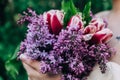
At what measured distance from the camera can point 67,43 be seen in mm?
2713

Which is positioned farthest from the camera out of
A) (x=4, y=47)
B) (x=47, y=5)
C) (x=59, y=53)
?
(x=47, y=5)

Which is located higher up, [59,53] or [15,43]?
[15,43]

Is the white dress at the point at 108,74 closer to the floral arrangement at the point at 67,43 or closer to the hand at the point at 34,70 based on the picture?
the floral arrangement at the point at 67,43

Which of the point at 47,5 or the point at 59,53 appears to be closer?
the point at 59,53

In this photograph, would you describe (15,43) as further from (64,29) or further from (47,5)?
(64,29)

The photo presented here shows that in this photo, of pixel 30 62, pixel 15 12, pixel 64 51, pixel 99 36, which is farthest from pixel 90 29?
pixel 15 12

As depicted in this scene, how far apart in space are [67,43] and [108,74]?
0.25m

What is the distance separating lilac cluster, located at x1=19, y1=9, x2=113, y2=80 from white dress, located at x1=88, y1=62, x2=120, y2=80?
23 millimetres

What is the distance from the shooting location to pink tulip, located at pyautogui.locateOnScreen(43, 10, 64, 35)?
2.79m

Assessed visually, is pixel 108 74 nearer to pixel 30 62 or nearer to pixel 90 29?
pixel 90 29

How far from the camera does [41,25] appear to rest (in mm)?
2787

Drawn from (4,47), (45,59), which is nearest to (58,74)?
(45,59)

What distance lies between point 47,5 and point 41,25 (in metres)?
2.35

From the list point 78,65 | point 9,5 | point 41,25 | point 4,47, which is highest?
point 9,5
